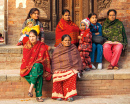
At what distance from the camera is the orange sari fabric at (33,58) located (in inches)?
181

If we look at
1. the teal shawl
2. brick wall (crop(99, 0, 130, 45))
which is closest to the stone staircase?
the teal shawl

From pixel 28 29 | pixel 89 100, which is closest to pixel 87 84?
pixel 89 100

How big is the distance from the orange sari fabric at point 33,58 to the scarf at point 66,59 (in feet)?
0.59

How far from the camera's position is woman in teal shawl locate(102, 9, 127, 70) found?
5694 mm

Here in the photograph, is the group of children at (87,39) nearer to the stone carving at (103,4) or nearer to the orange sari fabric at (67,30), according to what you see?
the orange sari fabric at (67,30)

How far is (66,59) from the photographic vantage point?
188 inches

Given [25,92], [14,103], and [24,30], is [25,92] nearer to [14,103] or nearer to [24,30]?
[14,103]

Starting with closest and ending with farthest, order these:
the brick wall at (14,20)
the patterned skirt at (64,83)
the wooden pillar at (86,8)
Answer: the patterned skirt at (64,83), the brick wall at (14,20), the wooden pillar at (86,8)

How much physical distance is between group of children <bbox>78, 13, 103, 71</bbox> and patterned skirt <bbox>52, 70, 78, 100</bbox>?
3.07 feet

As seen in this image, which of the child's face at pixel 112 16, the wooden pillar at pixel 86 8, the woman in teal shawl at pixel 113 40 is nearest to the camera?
the woman in teal shawl at pixel 113 40

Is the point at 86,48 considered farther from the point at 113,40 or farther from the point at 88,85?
the point at 88,85

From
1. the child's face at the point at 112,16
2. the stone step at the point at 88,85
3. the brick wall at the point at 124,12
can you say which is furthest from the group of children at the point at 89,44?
the brick wall at the point at 124,12

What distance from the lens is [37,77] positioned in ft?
14.4

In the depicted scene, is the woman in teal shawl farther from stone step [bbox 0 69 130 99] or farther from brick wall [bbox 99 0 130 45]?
brick wall [bbox 99 0 130 45]
